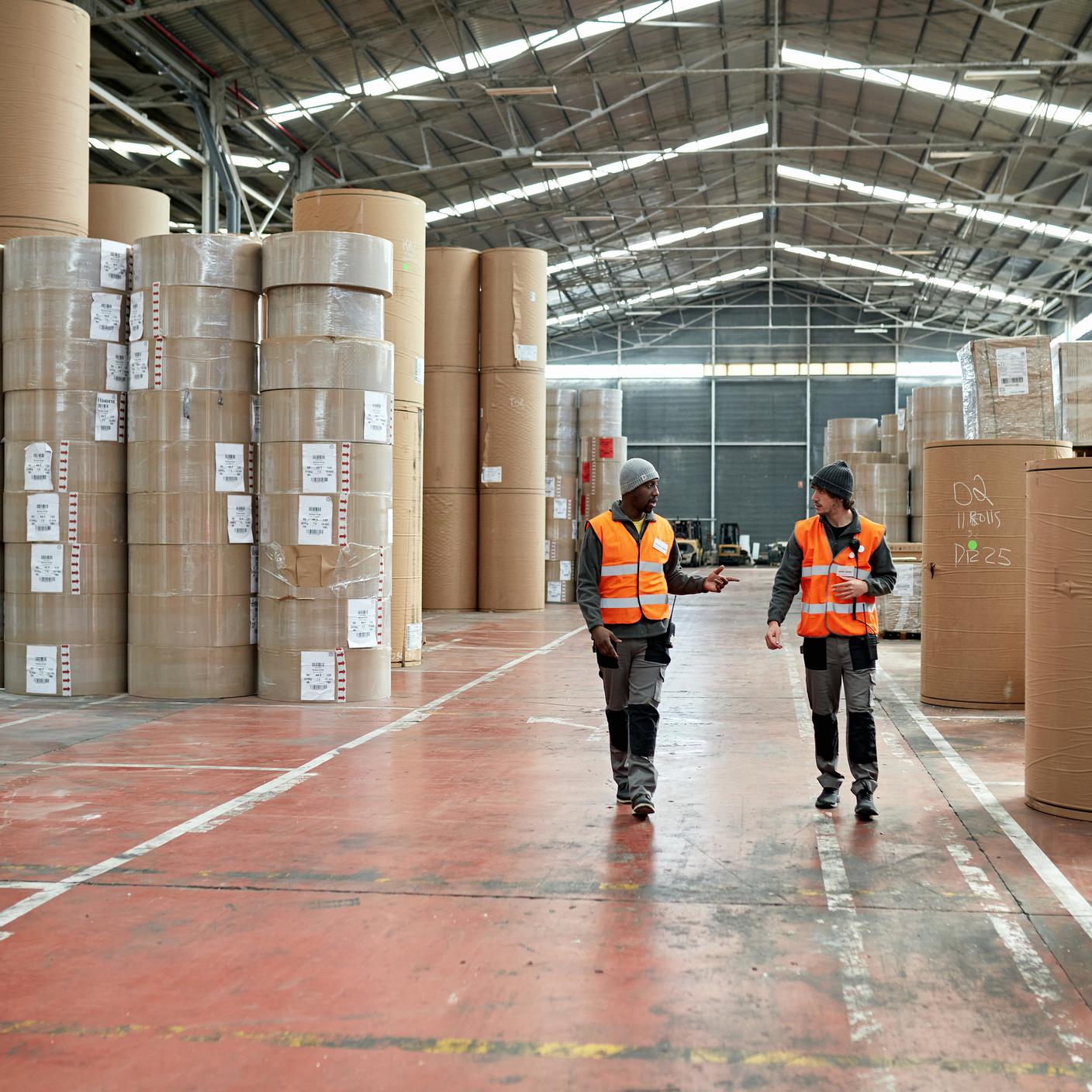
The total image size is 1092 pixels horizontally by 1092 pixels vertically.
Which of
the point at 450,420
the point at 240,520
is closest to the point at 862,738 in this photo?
the point at 240,520

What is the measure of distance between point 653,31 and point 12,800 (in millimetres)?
17838

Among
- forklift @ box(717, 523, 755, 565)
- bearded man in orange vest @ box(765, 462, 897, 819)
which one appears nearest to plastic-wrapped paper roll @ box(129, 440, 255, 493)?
bearded man in orange vest @ box(765, 462, 897, 819)

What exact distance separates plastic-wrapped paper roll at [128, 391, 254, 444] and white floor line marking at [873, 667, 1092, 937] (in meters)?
5.29

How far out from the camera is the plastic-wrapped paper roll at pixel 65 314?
898 cm

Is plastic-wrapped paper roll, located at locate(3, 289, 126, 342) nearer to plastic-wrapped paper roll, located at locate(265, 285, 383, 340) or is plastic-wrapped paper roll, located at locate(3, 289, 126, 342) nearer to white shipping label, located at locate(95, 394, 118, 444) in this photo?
white shipping label, located at locate(95, 394, 118, 444)

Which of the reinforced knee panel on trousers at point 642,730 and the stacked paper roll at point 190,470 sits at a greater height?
the stacked paper roll at point 190,470

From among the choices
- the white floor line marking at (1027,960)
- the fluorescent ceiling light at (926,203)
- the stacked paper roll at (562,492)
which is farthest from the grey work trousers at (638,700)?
the fluorescent ceiling light at (926,203)

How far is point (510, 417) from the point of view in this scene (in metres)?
17.6

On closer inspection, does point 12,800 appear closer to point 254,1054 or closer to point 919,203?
point 254,1054

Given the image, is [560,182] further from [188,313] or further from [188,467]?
[188,467]

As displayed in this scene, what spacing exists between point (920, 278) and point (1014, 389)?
27.8 meters

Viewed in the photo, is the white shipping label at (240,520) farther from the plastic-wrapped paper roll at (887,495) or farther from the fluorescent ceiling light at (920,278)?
the fluorescent ceiling light at (920,278)

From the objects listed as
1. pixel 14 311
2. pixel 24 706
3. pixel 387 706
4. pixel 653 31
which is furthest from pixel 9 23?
A: pixel 653 31

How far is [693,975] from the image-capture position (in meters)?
3.55
